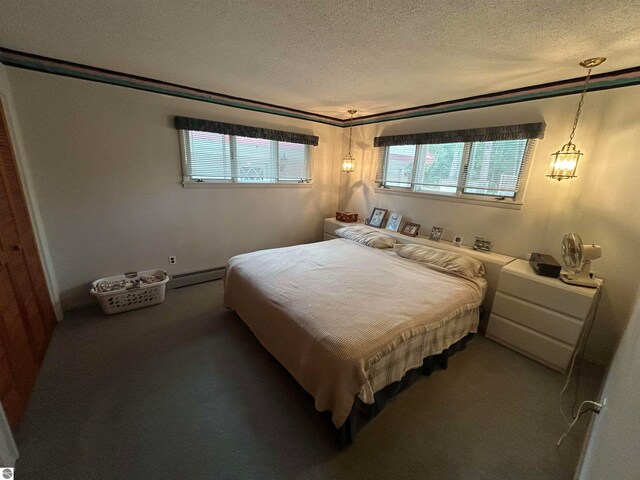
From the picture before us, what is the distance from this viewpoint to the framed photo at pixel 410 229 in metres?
3.35

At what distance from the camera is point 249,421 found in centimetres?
159

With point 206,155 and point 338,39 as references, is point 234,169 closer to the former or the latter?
point 206,155

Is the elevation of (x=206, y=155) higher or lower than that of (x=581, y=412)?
higher

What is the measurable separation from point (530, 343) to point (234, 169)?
366cm

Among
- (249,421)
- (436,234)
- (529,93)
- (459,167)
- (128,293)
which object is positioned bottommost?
(249,421)

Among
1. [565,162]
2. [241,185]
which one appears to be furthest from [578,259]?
[241,185]

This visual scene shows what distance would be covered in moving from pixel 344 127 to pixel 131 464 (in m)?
4.44

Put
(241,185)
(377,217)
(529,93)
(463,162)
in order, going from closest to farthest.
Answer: (529,93)
(463,162)
(241,185)
(377,217)

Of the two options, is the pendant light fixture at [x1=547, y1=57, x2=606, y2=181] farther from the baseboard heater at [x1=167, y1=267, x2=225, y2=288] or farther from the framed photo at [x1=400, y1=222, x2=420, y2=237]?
the baseboard heater at [x1=167, y1=267, x2=225, y2=288]

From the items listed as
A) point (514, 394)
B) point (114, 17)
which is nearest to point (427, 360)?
point (514, 394)

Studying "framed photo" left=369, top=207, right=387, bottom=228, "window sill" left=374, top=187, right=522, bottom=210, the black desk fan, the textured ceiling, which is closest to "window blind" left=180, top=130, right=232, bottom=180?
the textured ceiling

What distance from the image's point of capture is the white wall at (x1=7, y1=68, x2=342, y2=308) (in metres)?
2.33

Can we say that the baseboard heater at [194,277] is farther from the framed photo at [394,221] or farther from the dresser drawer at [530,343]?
the dresser drawer at [530,343]

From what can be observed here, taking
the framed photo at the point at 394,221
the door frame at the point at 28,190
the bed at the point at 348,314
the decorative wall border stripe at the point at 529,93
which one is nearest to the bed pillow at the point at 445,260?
the bed at the point at 348,314
